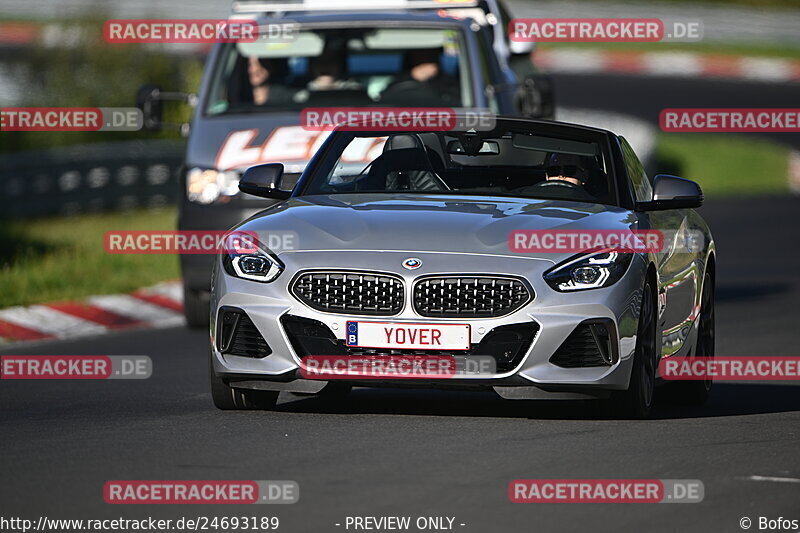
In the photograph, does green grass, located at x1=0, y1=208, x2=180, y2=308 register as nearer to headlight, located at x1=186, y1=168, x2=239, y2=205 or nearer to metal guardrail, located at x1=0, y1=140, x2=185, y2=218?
metal guardrail, located at x1=0, y1=140, x2=185, y2=218

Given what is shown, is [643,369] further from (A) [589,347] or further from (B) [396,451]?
(B) [396,451]

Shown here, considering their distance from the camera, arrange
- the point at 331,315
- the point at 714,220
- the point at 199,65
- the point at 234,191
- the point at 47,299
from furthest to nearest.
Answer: the point at 199,65
the point at 714,220
the point at 47,299
the point at 234,191
the point at 331,315

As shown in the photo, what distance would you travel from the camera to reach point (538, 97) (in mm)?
14148

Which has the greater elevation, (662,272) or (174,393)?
(662,272)

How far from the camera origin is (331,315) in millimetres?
7852

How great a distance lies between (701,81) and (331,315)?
4008 centimetres

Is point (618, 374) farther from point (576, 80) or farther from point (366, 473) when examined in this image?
point (576, 80)

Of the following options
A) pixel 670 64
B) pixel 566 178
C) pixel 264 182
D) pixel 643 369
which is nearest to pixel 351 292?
pixel 643 369

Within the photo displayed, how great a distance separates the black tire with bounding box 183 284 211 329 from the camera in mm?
13430

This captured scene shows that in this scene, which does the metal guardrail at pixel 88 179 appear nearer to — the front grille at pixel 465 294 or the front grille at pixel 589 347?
the front grille at pixel 465 294

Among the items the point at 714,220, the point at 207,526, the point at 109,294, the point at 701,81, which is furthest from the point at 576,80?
the point at 207,526

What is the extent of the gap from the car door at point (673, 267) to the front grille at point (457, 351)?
1038 millimetres

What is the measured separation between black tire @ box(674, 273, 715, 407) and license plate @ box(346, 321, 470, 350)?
2110 millimetres

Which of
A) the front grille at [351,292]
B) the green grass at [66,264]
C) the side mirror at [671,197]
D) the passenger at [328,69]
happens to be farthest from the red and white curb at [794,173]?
the front grille at [351,292]
